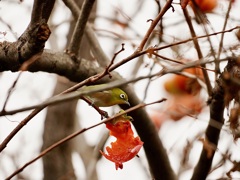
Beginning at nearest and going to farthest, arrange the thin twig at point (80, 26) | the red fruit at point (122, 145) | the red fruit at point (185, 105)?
the red fruit at point (122, 145) < the thin twig at point (80, 26) < the red fruit at point (185, 105)

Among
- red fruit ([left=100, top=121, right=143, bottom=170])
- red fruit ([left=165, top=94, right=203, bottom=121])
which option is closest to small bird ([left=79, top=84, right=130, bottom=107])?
red fruit ([left=100, top=121, right=143, bottom=170])

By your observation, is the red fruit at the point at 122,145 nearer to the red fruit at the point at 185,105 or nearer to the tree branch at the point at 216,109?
the tree branch at the point at 216,109

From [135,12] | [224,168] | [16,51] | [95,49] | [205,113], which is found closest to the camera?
[16,51]

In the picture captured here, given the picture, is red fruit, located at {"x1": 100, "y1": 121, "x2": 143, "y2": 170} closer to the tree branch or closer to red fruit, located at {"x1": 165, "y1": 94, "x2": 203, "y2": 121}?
the tree branch

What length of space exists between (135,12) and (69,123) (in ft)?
4.57

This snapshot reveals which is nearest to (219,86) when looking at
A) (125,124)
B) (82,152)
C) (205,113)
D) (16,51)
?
(125,124)

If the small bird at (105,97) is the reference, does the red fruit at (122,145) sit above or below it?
below

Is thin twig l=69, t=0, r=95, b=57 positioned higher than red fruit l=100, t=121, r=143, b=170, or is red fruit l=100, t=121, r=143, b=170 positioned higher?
thin twig l=69, t=0, r=95, b=57

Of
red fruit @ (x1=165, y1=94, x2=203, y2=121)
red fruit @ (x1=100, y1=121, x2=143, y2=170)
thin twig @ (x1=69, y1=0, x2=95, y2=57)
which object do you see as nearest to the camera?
red fruit @ (x1=100, y1=121, x2=143, y2=170)

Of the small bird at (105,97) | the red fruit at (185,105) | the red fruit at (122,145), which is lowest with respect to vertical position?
the red fruit at (122,145)

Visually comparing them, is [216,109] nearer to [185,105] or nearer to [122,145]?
[122,145]

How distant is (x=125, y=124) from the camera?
1.56 m

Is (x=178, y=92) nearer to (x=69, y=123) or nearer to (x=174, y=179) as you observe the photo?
(x=69, y=123)

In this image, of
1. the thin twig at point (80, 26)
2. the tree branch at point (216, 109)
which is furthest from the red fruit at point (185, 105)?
the thin twig at point (80, 26)
